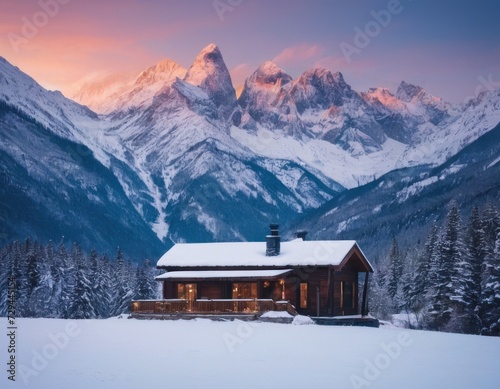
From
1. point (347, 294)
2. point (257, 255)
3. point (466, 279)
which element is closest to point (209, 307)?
point (257, 255)

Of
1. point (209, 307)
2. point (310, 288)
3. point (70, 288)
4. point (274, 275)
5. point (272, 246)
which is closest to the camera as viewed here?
point (209, 307)

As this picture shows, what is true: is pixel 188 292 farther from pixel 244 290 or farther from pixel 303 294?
pixel 303 294

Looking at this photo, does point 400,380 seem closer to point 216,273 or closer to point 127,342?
point 127,342

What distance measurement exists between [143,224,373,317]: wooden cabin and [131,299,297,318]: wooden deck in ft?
0.38

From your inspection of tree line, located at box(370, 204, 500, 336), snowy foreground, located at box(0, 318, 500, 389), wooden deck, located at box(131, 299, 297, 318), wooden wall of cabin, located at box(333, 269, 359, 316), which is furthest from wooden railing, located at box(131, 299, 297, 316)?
tree line, located at box(370, 204, 500, 336)

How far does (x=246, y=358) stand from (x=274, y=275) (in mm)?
21659

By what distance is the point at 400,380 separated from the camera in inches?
810

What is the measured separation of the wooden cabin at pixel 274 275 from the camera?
47.5 m

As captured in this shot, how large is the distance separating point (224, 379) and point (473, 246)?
119ft

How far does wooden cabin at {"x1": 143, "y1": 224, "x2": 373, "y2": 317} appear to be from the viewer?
4747cm

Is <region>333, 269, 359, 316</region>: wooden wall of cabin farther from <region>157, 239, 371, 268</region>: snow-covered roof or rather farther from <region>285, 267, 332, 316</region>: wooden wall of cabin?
<region>157, 239, 371, 268</region>: snow-covered roof

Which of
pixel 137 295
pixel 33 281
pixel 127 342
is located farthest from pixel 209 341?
pixel 33 281

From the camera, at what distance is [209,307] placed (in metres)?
44.6

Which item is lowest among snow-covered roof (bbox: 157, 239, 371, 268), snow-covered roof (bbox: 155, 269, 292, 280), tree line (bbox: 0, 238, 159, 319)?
tree line (bbox: 0, 238, 159, 319)
